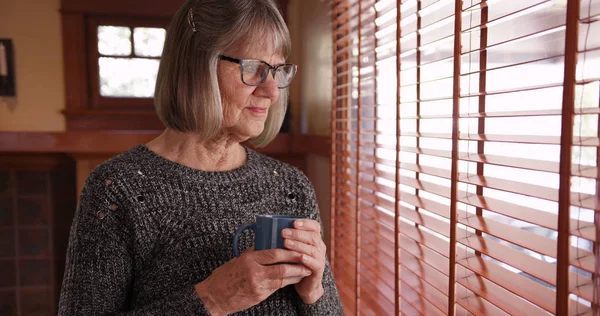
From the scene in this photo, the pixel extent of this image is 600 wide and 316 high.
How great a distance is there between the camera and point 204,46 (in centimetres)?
100

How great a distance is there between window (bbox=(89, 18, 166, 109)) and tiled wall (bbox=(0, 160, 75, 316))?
0.54m

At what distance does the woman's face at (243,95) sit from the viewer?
1.01 metres

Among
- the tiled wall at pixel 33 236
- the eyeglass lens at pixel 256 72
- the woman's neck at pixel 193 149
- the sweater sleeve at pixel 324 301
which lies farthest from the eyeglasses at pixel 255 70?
the tiled wall at pixel 33 236

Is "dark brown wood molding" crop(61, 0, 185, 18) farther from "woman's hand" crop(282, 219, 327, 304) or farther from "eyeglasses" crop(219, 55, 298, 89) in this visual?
"woman's hand" crop(282, 219, 327, 304)

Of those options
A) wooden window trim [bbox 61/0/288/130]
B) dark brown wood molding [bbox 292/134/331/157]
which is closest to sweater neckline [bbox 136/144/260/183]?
dark brown wood molding [bbox 292/134/331/157]

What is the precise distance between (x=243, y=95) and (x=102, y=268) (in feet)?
1.43

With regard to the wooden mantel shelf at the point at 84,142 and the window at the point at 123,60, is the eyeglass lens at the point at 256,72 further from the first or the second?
the window at the point at 123,60

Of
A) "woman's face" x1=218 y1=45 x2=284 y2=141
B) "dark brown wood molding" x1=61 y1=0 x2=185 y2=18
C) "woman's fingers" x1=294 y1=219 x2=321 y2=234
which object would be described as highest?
"dark brown wood molding" x1=61 y1=0 x2=185 y2=18

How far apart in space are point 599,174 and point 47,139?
260cm

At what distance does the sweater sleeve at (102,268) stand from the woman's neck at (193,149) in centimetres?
17

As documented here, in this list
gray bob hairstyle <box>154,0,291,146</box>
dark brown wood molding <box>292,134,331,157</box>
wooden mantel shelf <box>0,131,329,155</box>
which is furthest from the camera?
wooden mantel shelf <box>0,131,329,155</box>

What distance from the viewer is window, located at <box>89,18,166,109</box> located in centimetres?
277

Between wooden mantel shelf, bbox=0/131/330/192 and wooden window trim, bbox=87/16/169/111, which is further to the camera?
wooden window trim, bbox=87/16/169/111

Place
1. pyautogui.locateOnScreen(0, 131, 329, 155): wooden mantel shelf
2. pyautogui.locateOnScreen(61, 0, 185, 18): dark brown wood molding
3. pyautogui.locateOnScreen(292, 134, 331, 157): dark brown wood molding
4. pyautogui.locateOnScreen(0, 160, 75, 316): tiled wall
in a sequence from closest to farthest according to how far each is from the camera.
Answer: pyautogui.locateOnScreen(292, 134, 331, 157): dark brown wood molding, pyautogui.locateOnScreen(0, 131, 329, 155): wooden mantel shelf, pyautogui.locateOnScreen(61, 0, 185, 18): dark brown wood molding, pyautogui.locateOnScreen(0, 160, 75, 316): tiled wall
